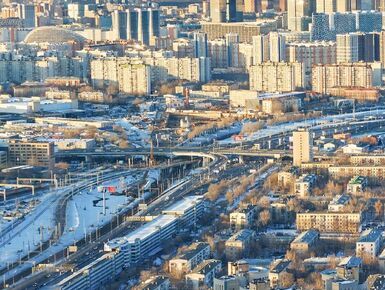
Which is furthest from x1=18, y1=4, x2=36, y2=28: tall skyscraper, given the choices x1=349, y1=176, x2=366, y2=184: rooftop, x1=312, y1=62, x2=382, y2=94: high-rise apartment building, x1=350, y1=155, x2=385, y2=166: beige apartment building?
x1=349, y1=176, x2=366, y2=184: rooftop

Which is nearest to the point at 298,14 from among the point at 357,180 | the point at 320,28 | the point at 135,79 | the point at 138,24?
the point at 320,28

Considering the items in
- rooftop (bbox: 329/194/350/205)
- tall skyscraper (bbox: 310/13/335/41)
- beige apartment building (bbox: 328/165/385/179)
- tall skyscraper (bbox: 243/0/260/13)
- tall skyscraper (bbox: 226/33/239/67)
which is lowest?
rooftop (bbox: 329/194/350/205)

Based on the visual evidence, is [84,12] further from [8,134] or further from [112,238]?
[112,238]

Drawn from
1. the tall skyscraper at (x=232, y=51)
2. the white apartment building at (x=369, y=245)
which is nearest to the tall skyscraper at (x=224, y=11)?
the tall skyscraper at (x=232, y=51)

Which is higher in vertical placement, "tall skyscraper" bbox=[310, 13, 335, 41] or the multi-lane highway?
"tall skyscraper" bbox=[310, 13, 335, 41]

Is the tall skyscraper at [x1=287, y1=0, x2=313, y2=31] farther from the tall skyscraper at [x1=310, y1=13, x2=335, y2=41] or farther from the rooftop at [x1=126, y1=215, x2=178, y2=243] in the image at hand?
the rooftop at [x1=126, y1=215, x2=178, y2=243]

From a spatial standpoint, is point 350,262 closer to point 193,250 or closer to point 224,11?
point 193,250
